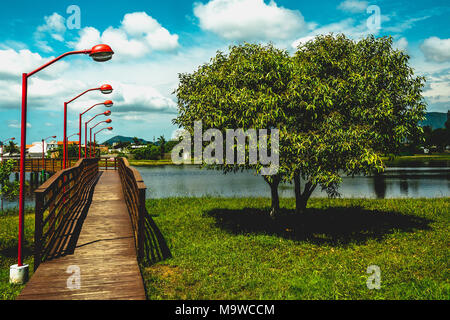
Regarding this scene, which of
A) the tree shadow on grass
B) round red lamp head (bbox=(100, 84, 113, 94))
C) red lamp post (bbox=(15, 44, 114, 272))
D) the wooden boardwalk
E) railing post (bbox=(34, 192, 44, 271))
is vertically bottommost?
the tree shadow on grass

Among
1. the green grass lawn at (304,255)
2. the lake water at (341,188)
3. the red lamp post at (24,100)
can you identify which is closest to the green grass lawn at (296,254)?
the green grass lawn at (304,255)

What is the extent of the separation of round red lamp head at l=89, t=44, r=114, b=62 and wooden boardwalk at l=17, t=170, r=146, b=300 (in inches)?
171

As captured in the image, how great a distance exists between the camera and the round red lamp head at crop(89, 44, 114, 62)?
707 cm

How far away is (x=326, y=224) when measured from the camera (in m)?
13.0

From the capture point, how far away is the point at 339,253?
29.2 feet

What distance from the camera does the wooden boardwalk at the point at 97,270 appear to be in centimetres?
518

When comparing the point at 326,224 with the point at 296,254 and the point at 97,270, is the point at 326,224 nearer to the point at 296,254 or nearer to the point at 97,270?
the point at 296,254

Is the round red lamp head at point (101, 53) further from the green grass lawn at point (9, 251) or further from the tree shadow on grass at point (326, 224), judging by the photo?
the tree shadow on grass at point (326, 224)

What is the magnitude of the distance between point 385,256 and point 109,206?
31.4ft

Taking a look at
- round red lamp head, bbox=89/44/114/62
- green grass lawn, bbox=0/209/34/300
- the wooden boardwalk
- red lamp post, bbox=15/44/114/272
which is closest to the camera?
the wooden boardwalk

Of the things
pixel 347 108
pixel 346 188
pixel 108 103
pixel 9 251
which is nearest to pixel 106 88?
pixel 108 103

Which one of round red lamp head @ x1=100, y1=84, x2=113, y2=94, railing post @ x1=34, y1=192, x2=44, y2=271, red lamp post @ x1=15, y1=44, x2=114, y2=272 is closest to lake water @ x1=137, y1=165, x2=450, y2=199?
round red lamp head @ x1=100, y1=84, x2=113, y2=94

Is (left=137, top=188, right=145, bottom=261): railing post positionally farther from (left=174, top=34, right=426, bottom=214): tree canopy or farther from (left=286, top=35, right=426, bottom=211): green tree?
(left=286, top=35, right=426, bottom=211): green tree

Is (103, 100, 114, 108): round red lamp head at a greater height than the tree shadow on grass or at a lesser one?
greater
